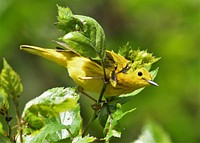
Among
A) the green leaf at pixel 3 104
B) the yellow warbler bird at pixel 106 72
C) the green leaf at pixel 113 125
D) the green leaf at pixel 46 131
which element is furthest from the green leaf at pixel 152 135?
the green leaf at pixel 3 104

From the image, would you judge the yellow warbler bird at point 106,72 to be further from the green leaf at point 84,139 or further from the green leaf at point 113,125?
the green leaf at point 84,139

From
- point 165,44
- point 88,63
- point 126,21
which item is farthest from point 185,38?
point 88,63

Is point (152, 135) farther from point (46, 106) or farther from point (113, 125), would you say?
point (46, 106)

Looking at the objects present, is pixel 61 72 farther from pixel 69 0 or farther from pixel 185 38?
pixel 185 38

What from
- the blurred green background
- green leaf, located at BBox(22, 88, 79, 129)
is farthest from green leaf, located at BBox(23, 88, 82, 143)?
the blurred green background

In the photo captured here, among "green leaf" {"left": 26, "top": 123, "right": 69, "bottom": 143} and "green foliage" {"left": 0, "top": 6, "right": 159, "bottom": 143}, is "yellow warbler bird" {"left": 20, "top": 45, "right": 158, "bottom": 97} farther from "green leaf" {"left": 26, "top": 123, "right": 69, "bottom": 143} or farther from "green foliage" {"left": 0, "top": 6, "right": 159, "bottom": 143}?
"green leaf" {"left": 26, "top": 123, "right": 69, "bottom": 143}

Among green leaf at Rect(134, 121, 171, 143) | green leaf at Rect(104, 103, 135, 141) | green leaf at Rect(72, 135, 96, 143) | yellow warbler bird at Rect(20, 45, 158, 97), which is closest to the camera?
green leaf at Rect(72, 135, 96, 143)
